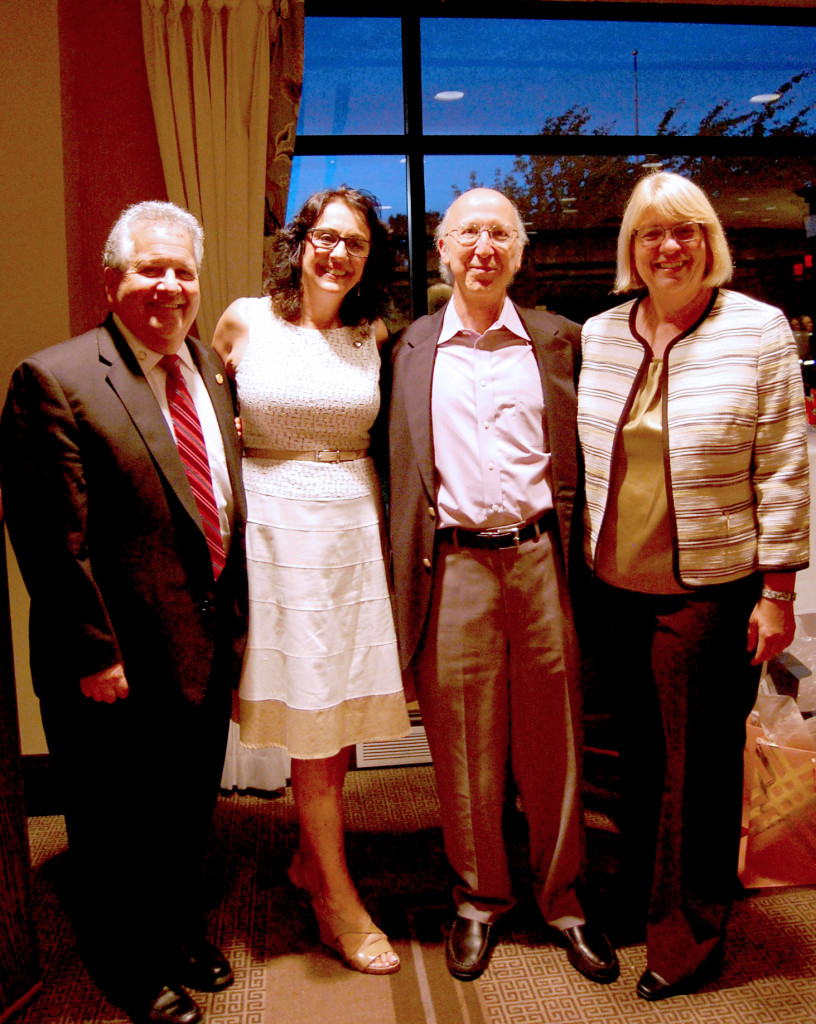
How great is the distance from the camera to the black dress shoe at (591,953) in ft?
6.21

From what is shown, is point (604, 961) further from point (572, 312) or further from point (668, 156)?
point (668, 156)

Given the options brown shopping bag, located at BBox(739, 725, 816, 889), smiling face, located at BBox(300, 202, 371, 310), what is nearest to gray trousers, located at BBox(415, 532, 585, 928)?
brown shopping bag, located at BBox(739, 725, 816, 889)

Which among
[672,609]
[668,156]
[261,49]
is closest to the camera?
[672,609]

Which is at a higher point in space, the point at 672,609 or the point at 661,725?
the point at 672,609

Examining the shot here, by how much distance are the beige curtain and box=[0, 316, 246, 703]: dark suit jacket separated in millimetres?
1309

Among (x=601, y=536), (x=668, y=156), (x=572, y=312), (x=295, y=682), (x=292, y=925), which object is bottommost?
(x=292, y=925)

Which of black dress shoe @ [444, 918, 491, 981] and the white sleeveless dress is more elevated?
the white sleeveless dress

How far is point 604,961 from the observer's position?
191 centimetres

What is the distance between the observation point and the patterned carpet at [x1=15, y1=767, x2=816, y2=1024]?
181 centimetres

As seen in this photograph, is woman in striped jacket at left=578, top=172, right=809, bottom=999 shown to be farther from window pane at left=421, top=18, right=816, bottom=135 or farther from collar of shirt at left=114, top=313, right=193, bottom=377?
window pane at left=421, top=18, right=816, bottom=135

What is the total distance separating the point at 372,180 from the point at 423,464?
1943mm

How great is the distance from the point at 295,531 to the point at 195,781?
627 millimetres

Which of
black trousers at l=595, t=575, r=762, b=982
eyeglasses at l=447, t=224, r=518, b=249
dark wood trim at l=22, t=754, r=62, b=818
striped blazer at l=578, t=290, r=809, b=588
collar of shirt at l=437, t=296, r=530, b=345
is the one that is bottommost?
dark wood trim at l=22, t=754, r=62, b=818

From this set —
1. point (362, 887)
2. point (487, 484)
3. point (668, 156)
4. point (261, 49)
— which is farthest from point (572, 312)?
point (362, 887)
